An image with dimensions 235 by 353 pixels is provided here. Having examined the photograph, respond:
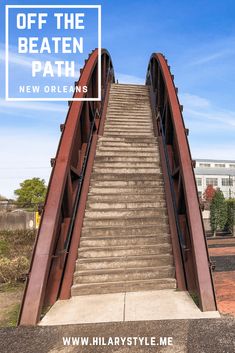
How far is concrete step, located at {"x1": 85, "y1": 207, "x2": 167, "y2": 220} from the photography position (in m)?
6.54

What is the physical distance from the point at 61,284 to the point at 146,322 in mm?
1858

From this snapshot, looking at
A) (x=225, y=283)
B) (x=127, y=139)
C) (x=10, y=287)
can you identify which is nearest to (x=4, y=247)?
(x=10, y=287)

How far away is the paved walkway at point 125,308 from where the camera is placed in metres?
4.21

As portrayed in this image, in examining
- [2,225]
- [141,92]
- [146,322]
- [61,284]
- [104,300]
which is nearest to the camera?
[146,322]

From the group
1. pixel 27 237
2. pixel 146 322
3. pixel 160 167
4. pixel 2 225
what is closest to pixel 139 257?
pixel 146 322

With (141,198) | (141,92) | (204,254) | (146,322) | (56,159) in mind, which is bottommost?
(146,322)

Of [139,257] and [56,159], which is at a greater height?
[56,159]

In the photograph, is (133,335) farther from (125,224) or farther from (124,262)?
(125,224)

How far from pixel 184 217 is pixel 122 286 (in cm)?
198

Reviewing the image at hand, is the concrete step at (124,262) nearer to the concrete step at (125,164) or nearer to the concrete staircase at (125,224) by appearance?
the concrete staircase at (125,224)

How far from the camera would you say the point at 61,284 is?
206 inches

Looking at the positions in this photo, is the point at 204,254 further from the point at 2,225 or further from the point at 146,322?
the point at 2,225

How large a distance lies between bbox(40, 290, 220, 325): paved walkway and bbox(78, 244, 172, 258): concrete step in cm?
83

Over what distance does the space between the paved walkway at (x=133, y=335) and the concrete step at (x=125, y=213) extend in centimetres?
276
